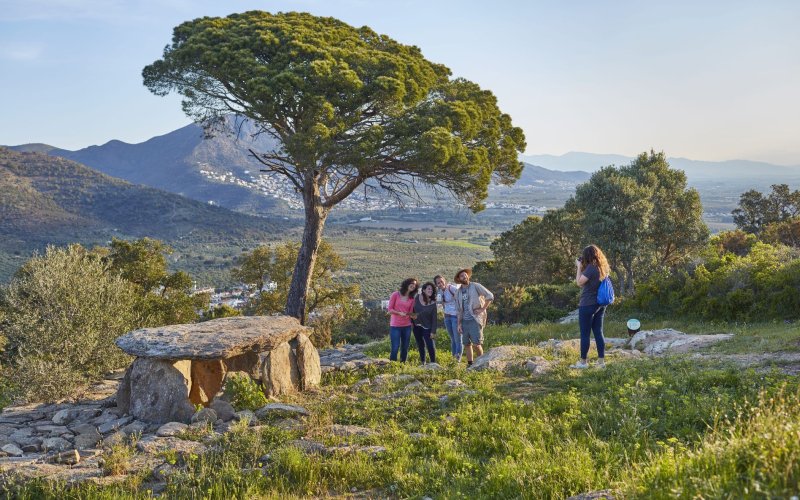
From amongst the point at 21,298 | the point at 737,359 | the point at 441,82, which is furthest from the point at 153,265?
the point at 737,359

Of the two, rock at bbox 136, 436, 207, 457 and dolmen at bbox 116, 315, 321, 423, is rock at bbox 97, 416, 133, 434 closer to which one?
dolmen at bbox 116, 315, 321, 423

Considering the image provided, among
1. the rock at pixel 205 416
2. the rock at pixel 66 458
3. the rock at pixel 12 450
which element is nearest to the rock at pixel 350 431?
the rock at pixel 205 416

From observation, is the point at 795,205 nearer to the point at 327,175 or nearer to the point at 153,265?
the point at 327,175

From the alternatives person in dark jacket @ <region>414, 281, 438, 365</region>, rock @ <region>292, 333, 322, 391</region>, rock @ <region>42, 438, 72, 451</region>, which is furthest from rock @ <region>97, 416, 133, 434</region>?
person in dark jacket @ <region>414, 281, 438, 365</region>

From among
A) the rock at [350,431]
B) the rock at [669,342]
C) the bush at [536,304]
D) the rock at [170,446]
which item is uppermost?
the rock at [170,446]

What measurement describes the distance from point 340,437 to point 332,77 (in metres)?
11.9

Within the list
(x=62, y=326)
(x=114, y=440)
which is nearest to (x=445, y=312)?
(x=114, y=440)

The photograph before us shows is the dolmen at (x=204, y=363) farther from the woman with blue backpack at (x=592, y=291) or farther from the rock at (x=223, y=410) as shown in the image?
the woman with blue backpack at (x=592, y=291)

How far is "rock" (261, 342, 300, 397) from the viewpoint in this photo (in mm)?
10070

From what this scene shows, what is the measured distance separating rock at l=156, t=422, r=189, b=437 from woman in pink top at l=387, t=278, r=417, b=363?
5.68m

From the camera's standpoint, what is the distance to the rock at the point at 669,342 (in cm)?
1243

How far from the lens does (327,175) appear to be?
19.4m

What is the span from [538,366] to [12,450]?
8938 millimetres

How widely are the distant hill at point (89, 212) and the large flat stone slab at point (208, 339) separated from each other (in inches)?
3031
